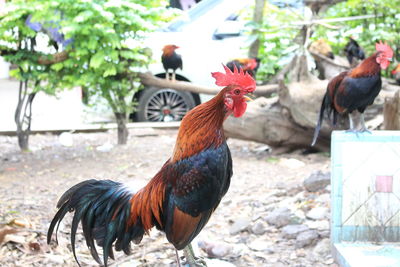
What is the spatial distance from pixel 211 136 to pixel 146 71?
4750mm

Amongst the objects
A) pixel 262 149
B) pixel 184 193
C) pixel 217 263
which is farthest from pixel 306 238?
pixel 262 149

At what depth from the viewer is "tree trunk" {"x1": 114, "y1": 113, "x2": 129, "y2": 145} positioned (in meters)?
6.84

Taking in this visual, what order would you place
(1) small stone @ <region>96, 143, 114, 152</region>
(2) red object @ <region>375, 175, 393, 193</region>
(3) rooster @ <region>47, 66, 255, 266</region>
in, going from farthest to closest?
(1) small stone @ <region>96, 143, 114, 152</region> < (2) red object @ <region>375, 175, 393, 193</region> < (3) rooster @ <region>47, 66, 255, 266</region>

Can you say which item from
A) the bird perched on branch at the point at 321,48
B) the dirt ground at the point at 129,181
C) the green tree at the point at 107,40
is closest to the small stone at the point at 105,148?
the dirt ground at the point at 129,181

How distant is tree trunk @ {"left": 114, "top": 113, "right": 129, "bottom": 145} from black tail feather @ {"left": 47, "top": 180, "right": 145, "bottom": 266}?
4.16 metres

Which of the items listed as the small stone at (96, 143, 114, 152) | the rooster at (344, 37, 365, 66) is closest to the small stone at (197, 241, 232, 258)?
the small stone at (96, 143, 114, 152)

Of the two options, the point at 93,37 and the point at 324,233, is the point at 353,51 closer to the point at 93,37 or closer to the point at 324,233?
the point at 93,37

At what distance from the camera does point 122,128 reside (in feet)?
22.7

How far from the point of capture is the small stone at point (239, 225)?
13.6 ft

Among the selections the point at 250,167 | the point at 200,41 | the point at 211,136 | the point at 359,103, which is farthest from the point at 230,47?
the point at 211,136

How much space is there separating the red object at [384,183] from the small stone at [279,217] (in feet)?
3.15

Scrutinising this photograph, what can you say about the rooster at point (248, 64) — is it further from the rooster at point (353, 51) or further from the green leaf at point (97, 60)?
the green leaf at point (97, 60)

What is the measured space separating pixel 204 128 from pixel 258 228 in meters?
1.88

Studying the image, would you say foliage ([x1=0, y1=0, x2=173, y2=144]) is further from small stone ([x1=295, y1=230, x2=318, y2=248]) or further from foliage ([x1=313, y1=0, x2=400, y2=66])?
foliage ([x1=313, y1=0, x2=400, y2=66])
